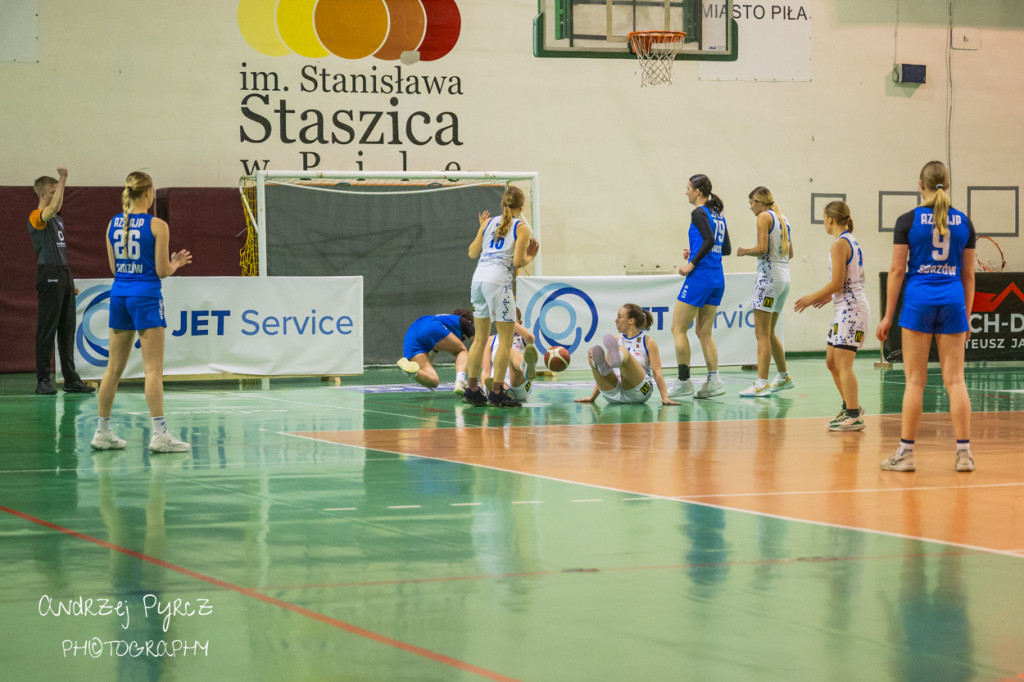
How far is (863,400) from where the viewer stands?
41.6 ft

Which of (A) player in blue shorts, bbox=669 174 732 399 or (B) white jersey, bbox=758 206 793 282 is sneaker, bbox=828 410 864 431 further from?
(B) white jersey, bbox=758 206 793 282

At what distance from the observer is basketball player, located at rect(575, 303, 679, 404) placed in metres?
11.6

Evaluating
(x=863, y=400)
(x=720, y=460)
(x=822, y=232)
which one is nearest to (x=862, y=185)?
(x=822, y=232)

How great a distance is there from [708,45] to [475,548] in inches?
495

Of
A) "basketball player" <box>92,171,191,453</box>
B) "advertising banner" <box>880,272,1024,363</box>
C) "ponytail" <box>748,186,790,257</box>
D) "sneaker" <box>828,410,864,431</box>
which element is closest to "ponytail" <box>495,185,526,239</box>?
"ponytail" <box>748,186,790,257</box>

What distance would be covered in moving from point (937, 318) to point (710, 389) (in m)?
5.52

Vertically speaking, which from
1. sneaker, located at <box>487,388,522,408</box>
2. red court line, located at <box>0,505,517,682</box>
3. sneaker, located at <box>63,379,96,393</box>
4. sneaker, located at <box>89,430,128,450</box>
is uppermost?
sneaker, located at <box>63,379,96,393</box>

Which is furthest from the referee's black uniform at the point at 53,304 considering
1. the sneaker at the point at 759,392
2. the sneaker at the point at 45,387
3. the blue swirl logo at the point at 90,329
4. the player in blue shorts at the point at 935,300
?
the player in blue shorts at the point at 935,300

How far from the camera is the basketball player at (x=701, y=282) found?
1289cm

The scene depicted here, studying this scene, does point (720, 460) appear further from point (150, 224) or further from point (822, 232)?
point (822, 232)

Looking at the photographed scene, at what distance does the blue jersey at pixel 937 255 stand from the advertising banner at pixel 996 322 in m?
10.2

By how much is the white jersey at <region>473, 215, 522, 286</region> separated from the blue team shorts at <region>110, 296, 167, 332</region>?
3.75 meters

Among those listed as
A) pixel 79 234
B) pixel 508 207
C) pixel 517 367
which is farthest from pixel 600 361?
pixel 79 234

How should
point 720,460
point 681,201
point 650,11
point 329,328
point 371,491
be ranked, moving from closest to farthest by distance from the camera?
point 371,491
point 720,460
point 329,328
point 650,11
point 681,201
